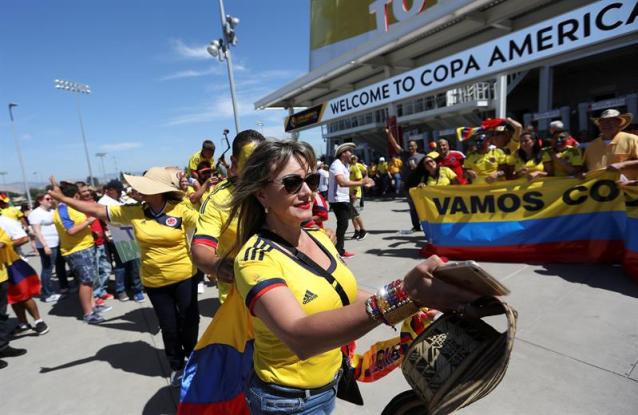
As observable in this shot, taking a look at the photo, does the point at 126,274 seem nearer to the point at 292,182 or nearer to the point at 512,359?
the point at 292,182

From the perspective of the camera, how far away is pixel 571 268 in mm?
4641

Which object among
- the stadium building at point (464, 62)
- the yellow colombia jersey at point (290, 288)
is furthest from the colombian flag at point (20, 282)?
the stadium building at point (464, 62)

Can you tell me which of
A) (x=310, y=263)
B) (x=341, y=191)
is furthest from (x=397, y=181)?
(x=310, y=263)

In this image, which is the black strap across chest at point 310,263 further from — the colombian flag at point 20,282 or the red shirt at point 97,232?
the red shirt at point 97,232

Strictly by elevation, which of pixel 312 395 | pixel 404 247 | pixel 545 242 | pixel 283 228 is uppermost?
pixel 283 228

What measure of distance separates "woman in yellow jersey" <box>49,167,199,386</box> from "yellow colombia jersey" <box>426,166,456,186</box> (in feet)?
15.2

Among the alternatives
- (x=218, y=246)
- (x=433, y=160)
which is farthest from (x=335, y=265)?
(x=433, y=160)

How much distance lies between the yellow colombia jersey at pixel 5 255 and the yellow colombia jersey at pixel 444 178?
20.7ft

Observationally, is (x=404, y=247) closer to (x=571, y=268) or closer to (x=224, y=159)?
(x=571, y=268)

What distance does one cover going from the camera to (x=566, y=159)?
529 cm

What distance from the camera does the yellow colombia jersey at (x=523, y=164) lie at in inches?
217

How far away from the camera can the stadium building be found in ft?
28.8

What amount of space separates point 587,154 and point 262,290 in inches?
225

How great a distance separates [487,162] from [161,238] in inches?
200
